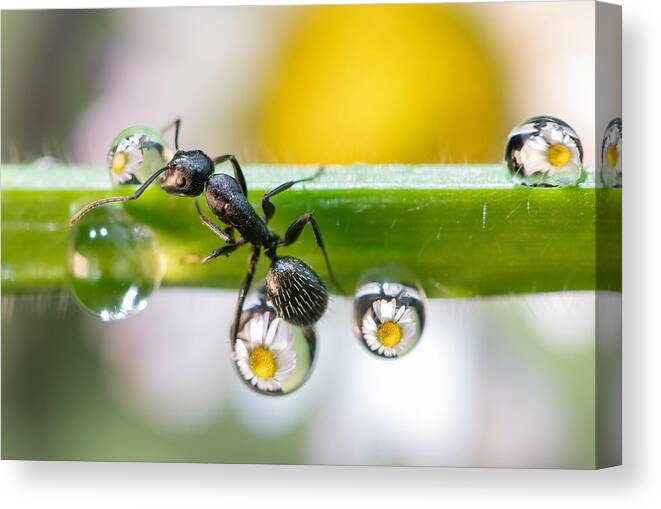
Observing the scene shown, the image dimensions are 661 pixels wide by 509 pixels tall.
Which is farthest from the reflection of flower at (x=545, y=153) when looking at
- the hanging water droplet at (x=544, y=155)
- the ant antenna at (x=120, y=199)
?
the ant antenna at (x=120, y=199)

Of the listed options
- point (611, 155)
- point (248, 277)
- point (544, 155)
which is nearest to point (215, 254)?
point (248, 277)

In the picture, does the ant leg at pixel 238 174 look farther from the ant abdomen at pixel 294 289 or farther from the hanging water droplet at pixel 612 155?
the hanging water droplet at pixel 612 155

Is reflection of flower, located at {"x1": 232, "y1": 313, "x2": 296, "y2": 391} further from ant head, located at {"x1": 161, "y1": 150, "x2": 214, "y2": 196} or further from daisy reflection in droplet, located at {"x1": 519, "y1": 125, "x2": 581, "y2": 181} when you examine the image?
daisy reflection in droplet, located at {"x1": 519, "y1": 125, "x2": 581, "y2": 181}

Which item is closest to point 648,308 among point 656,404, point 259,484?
point 656,404

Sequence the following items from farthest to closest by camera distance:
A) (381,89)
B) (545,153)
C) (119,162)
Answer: (381,89), (119,162), (545,153)

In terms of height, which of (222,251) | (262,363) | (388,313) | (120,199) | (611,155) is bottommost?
(262,363)

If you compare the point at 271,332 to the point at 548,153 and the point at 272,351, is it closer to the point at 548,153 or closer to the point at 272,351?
the point at 272,351
